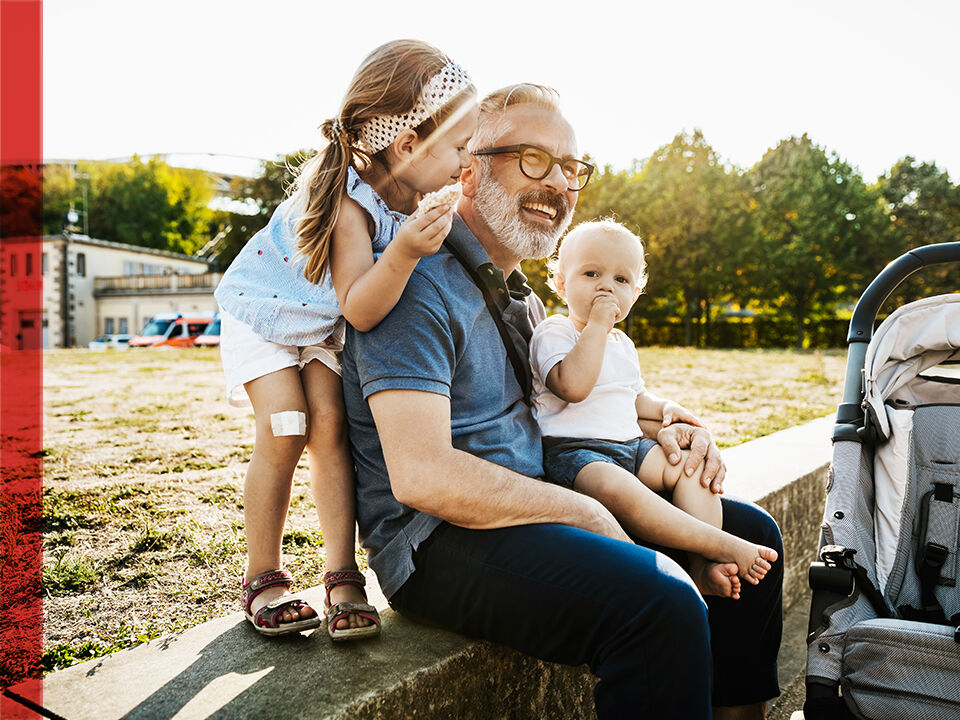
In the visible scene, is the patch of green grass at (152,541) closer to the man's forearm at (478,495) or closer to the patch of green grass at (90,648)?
the patch of green grass at (90,648)

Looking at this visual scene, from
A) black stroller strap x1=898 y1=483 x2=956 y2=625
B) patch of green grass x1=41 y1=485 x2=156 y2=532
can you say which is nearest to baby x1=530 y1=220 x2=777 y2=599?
black stroller strap x1=898 y1=483 x2=956 y2=625

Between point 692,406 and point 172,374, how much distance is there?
28.2 ft

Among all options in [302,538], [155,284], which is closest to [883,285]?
[302,538]

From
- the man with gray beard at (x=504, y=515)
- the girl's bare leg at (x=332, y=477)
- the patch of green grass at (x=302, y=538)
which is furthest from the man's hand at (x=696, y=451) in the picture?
the patch of green grass at (x=302, y=538)

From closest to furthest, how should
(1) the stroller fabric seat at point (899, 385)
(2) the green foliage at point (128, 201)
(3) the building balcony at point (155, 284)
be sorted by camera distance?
(1) the stroller fabric seat at point (899, 385), (3) the building balcony at point (155, 284), (2) the green foliage at point (128, 201)

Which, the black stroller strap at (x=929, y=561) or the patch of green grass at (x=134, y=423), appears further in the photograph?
the patch of green grass at (x=134, y=423)

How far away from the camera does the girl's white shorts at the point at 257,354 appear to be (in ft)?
7.51

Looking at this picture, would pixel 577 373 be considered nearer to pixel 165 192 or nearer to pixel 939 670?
pixel 939 670

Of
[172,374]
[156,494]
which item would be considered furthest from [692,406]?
[172,374]

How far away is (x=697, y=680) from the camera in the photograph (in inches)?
64.4

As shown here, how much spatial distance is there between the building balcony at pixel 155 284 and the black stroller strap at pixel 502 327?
51.0 metres

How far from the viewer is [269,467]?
2.29 m

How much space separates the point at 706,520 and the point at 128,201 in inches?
2728

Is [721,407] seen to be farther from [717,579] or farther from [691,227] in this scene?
[691,227]
